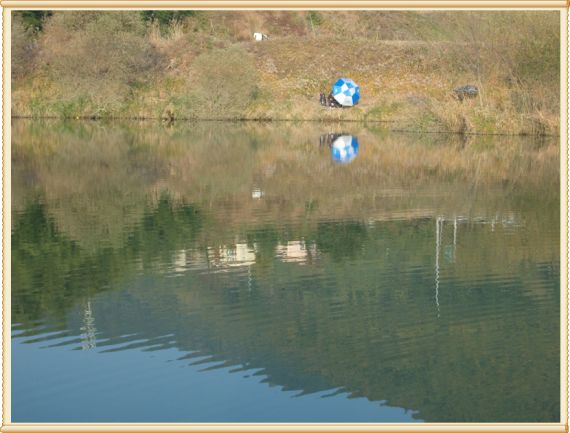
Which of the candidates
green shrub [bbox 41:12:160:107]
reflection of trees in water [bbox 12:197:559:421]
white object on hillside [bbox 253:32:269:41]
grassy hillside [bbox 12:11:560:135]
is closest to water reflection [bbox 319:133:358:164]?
grassy hillside [bbox 12:11:560:135]

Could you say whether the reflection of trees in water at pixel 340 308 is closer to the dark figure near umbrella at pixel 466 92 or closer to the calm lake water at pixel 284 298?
the calm lake water at pixel 284 298

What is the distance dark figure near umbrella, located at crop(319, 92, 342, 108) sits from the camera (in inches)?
1785

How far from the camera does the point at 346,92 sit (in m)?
44.7

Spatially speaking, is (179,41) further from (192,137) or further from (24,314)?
(24,314)

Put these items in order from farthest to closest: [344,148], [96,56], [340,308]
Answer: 1. [96,56]
2. [344,148]
3. [340,308]

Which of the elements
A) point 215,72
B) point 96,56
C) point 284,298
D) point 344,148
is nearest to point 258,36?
point 215,72

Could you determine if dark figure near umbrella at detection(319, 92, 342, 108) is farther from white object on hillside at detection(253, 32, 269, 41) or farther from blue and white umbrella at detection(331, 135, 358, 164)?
blue and white umbrella at detection(331, 135, 358, 164)

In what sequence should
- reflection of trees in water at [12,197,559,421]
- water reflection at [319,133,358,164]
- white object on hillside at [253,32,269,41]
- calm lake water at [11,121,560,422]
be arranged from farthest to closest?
white object on hillside at [253,32,269,41], water reflection at [319,133,358,164], reflection of trees in water at [12,197,559,421], calm lake water at [11,121,560,422]

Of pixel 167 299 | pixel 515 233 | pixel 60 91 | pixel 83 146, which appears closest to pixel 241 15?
pixel 60 91

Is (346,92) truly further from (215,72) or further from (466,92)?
(466,92)

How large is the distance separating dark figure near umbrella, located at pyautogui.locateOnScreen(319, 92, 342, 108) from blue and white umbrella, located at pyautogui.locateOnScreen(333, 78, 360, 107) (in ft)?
1.15

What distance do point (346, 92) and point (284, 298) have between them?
3505 cm

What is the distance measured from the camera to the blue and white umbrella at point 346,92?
146 ft

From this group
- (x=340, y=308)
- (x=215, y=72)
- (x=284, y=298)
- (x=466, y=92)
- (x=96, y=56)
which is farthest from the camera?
(x=96, y=56)
